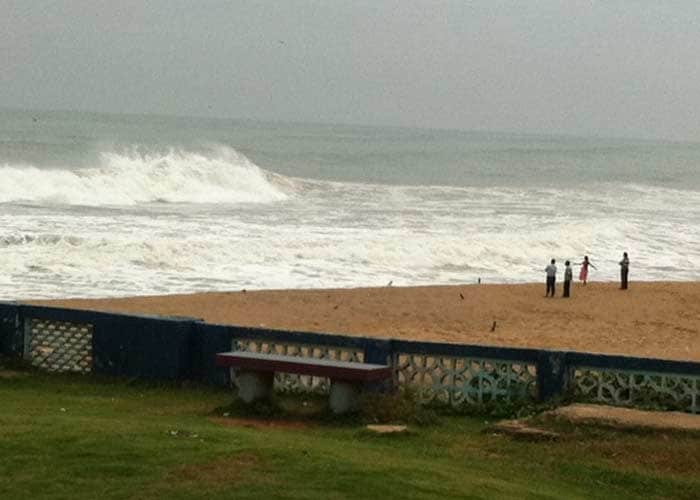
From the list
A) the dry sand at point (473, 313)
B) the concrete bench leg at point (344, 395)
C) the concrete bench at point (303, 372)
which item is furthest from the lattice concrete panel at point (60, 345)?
the dry sand at point (473, 313)

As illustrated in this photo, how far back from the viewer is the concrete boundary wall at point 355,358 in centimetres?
1070

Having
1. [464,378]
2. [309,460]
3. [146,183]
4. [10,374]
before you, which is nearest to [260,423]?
[464,378]

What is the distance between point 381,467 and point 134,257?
22.3 metres

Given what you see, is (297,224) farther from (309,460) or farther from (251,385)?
(309,460)

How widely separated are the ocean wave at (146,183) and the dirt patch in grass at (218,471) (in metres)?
39.7

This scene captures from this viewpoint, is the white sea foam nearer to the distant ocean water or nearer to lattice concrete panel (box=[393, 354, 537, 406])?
A: the distant ocean water

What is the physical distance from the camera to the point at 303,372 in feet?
35.8

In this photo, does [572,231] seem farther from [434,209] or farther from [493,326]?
[493,326]

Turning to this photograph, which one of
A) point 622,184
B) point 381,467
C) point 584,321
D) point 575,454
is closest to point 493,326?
point 584,321

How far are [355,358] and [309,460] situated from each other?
366 centimetres

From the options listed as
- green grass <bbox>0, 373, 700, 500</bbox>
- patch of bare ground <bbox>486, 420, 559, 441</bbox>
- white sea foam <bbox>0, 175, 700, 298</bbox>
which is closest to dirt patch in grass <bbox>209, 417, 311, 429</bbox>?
green grass <bbox>0, 373, 700, 500</bbox>

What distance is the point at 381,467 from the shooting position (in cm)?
804

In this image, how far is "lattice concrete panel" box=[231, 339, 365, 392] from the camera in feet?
38.5

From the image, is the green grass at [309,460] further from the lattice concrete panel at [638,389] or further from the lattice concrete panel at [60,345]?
the lattice concrete panel at [60,345]
